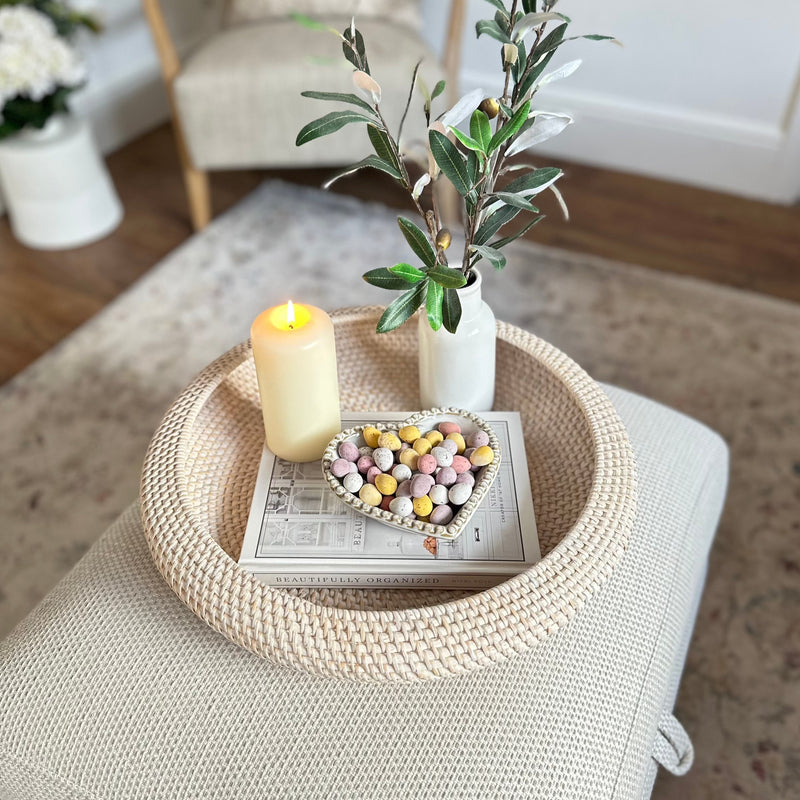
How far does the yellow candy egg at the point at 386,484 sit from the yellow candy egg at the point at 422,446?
5cm

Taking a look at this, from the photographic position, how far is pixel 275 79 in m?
1.77

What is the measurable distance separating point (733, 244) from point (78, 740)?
5.98 ft

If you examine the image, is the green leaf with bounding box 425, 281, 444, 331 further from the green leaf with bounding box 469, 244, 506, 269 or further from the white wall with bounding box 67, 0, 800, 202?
the white wall with bounding box 67, 0, 800, 202

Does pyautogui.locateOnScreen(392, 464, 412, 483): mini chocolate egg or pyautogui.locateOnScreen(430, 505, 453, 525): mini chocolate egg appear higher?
pyautogui.locateOnScreen(392, 464, 412, 483): mini chocolate egg

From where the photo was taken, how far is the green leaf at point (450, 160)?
0.72 meters

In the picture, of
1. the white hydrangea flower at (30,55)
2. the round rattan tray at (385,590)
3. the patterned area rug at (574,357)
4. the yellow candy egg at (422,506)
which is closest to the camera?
the round rattan tray at (385,590)

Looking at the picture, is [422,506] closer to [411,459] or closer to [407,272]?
[411,459]

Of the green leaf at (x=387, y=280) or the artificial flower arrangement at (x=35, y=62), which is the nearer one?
the green leaf at (x=387, y=280)

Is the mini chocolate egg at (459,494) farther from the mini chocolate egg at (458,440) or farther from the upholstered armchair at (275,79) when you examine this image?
the upholstered armchair at (275,79)

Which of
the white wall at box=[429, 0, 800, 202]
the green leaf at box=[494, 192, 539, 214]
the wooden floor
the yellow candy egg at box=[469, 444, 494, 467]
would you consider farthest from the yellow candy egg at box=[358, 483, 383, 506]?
the white wall at box=[429, 0, 800, 202]

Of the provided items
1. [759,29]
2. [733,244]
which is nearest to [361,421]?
[733,244]

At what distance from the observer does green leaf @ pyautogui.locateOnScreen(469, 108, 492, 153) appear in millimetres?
719

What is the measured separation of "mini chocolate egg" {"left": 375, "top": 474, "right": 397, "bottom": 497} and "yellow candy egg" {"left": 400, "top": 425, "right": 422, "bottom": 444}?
56mm

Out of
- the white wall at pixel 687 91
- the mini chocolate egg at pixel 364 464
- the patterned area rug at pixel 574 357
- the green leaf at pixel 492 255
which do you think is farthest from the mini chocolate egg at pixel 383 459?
the white wall at pixel 687 91
